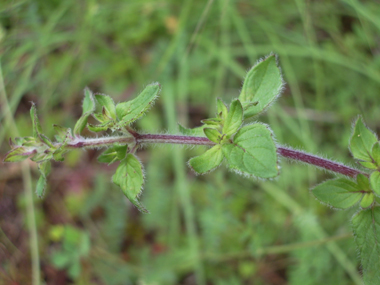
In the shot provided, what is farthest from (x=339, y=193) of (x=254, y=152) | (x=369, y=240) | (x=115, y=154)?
(x=115, y=154)

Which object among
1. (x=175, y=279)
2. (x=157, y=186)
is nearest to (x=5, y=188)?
(x=157, y=186)

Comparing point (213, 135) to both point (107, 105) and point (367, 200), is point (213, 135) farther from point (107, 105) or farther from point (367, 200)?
point (367, 200)

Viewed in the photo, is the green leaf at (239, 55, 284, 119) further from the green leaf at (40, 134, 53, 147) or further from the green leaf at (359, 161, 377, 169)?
the green leaf at (40, 134, 53, 147)

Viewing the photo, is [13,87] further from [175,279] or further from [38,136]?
[175,279]

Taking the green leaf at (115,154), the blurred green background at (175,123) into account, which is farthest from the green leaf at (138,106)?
the blurred green background at (175,123)

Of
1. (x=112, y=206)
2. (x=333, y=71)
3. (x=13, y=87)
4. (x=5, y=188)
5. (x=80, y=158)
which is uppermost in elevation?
(x=13, y=87)

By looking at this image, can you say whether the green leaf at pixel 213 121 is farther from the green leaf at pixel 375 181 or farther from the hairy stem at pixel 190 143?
the green leaf at pixel 375 181
